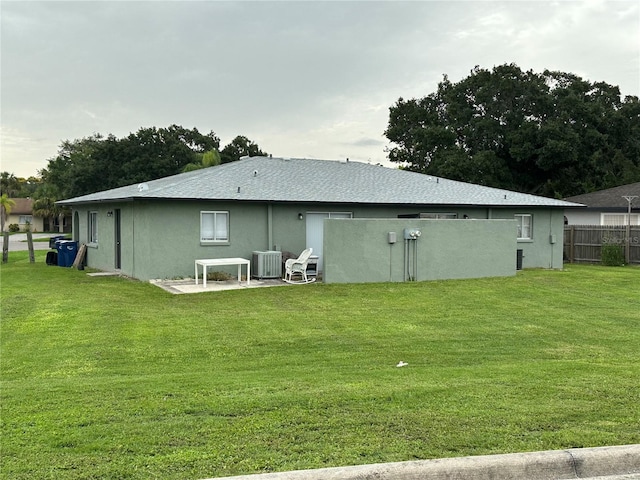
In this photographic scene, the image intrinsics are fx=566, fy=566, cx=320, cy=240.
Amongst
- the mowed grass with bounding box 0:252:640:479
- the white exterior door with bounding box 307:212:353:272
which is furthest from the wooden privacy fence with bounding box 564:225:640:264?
the mowed grass with bounding box 0:252:640:479

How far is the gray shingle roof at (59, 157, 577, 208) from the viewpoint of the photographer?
1777cm

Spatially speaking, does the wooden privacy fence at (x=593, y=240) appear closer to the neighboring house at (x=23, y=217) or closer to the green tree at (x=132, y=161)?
the green tree at (x=132, y=161)

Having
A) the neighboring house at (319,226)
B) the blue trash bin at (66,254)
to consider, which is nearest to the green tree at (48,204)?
the blue trash bin at (66,254)

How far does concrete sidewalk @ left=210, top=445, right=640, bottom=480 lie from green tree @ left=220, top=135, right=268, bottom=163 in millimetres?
48135

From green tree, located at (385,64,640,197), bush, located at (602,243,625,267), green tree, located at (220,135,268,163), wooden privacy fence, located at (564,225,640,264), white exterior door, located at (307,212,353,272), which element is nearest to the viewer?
white exterior door, located at (307,212,353,272)

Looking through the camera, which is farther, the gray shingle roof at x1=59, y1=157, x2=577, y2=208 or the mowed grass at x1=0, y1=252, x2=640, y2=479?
the gray shingle roof at x1=59, y1=157, x2=577, y2=208

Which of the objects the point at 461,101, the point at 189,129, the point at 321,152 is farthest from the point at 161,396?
the point at 189,129

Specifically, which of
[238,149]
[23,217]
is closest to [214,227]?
[238,149]

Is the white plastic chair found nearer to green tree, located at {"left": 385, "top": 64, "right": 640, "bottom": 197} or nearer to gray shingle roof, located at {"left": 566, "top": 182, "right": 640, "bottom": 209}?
gray shingle roof, located at {"left": 566, "top": 182, "right": 640, "bottom": 209}

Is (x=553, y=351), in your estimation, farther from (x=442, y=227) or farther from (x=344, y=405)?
(x=442, y=227)

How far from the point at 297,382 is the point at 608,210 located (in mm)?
26784

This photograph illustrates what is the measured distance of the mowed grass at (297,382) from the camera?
427 cm

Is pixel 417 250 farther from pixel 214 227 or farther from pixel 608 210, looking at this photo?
pixel 608 210

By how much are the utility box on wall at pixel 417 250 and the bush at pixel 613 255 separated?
8.08 meters
